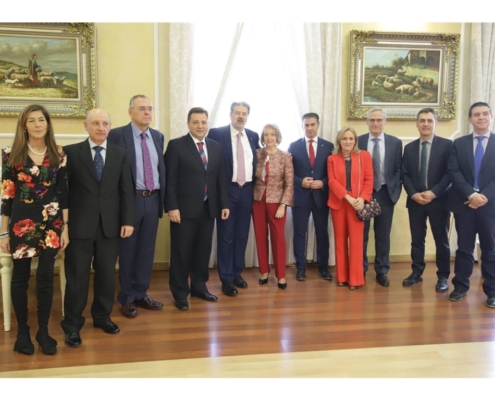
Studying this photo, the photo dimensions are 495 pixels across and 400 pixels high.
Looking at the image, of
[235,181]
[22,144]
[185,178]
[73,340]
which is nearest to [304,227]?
[235,181]

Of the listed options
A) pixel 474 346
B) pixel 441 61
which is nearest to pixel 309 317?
pixel 474 346

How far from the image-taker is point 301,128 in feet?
15.9

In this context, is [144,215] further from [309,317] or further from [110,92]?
[110,92]

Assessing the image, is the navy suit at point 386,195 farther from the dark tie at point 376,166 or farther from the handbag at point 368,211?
the handbag at point 368,211

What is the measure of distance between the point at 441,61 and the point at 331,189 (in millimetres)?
2205

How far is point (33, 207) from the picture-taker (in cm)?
261

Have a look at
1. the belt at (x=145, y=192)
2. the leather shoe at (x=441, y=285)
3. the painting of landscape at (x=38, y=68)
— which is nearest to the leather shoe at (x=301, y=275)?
the leather shoe at (x=441, y=285)

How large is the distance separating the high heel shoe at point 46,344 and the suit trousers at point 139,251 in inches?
28.2

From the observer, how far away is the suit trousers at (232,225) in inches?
155

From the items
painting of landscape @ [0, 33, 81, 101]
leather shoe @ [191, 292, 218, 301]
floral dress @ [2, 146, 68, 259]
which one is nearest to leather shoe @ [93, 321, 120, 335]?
floral dress @ [2, 146, 68, 259]

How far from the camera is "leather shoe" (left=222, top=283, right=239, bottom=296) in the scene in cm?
389

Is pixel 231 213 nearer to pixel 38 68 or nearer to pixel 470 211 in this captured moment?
pixel 470 211
